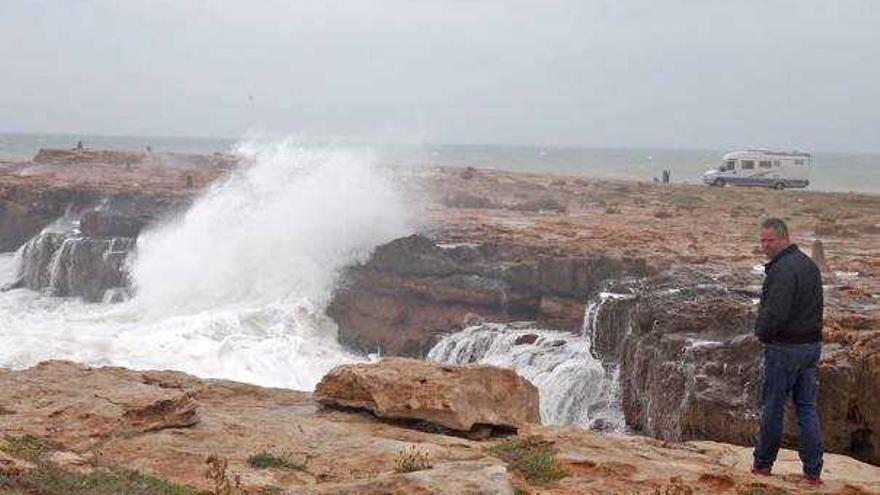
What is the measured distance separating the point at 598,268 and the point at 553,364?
10.0ft

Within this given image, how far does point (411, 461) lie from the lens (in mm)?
5898

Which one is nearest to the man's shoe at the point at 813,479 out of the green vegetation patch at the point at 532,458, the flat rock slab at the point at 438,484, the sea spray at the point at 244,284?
the green vegetation patch at the point at 532,458

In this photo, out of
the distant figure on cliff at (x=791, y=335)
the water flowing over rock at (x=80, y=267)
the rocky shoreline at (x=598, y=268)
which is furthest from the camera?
the water flowing over rock at (x=80, y=267)

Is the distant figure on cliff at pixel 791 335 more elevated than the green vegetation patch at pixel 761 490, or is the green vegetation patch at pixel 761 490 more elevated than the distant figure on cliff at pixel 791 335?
the distant figure on cliff at pixel 791 335

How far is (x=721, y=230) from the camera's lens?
20.7 m

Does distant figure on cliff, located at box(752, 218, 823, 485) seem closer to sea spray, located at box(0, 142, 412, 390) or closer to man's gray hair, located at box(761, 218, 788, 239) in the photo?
man's gray hair, located at box(761, 218, 788, 239)

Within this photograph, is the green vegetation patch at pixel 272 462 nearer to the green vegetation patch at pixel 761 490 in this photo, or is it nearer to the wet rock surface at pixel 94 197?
the green vegetation patch at pixel 761 490

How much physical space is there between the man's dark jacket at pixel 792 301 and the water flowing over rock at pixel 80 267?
20.0 m

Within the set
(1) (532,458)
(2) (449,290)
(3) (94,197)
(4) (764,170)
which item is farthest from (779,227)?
(4) (764,170)

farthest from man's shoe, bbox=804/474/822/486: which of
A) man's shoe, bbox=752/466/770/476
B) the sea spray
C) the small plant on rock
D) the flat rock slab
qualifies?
the sea spray

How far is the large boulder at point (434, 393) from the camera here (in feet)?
23.8

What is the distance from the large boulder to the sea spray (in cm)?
830

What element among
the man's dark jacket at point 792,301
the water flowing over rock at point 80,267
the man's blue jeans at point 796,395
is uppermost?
the man's dark jacket at point 792,301

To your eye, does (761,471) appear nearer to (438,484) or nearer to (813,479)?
(813,479)
